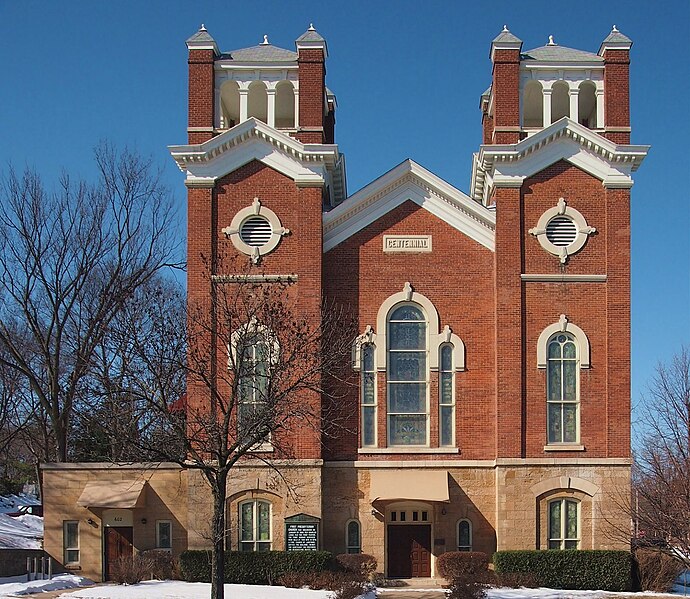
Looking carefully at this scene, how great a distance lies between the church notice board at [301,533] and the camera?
29.2 m

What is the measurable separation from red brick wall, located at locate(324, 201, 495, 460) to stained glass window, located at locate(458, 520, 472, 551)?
A: 1919 millimetres

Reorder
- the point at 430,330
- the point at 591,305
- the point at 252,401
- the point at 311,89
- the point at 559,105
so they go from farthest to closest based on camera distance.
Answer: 1. the point at 559,105
2. the point at 311,89
3. the point at 430,330
4. the point at 591,305
5. the point at 252,401

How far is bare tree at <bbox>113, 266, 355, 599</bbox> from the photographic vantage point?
23.8m

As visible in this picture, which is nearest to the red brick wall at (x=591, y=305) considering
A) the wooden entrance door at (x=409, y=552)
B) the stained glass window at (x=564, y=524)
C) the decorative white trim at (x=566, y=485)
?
the decorative white trim at (x=566, y=485)

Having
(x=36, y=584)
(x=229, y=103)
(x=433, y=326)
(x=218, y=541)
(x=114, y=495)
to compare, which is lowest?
(x=36, y=584)

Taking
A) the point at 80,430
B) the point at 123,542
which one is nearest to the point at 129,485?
the point at 123,542

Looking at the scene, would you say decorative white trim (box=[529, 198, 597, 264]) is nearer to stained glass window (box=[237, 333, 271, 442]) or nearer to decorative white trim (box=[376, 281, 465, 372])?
decorative white trim (box=[376, 281, 465, 372])

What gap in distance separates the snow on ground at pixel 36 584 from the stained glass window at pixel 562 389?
14.3m

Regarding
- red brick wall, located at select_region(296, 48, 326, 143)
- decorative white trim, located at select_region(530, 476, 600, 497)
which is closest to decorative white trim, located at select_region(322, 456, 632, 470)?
decorative white trim, located at select_region(530, 476, 600, 497)

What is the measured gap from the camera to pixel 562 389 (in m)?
30.5

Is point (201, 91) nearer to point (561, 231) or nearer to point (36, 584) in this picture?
point (561, 231)

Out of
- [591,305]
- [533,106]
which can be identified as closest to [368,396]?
[591,305]

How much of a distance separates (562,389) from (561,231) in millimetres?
4680

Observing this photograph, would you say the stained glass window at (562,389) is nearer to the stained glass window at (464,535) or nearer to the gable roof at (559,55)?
the stained glass window at (464,535)
